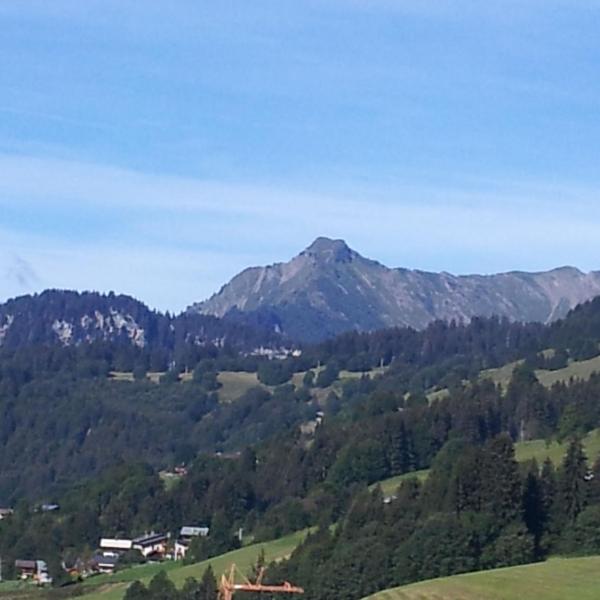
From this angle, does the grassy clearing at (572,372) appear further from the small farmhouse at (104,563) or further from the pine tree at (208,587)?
the pine tree at (208,587)

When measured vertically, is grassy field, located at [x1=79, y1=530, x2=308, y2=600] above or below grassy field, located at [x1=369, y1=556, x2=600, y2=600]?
below

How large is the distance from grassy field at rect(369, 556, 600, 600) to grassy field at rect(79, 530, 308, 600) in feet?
69.1

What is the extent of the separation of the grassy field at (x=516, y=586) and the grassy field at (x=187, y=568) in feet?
69.1

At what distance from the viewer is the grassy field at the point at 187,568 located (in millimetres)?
85625

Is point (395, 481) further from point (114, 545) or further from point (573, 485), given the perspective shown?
point (573, 485)

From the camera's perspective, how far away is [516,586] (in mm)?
59406

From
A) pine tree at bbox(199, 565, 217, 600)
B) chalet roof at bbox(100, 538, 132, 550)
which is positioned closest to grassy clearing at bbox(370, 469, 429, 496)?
chalet roof at bbox(100, 538, 132, 550)

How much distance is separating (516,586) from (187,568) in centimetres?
3588

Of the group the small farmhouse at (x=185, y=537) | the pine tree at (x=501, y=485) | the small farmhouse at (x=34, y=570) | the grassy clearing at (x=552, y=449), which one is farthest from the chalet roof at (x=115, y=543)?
the pine tree at (x=501, y=485)

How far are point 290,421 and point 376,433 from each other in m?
76.4

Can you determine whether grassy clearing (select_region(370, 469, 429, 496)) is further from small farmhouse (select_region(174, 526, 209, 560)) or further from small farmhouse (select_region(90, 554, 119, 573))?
small farmhouse (select_region(90, 554, 119, 573))

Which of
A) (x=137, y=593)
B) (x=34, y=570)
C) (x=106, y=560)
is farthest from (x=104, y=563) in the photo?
(x=137, y=593)

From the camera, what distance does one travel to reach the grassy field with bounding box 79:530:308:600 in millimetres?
85625

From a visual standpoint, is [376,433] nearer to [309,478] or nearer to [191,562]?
[309,478]
